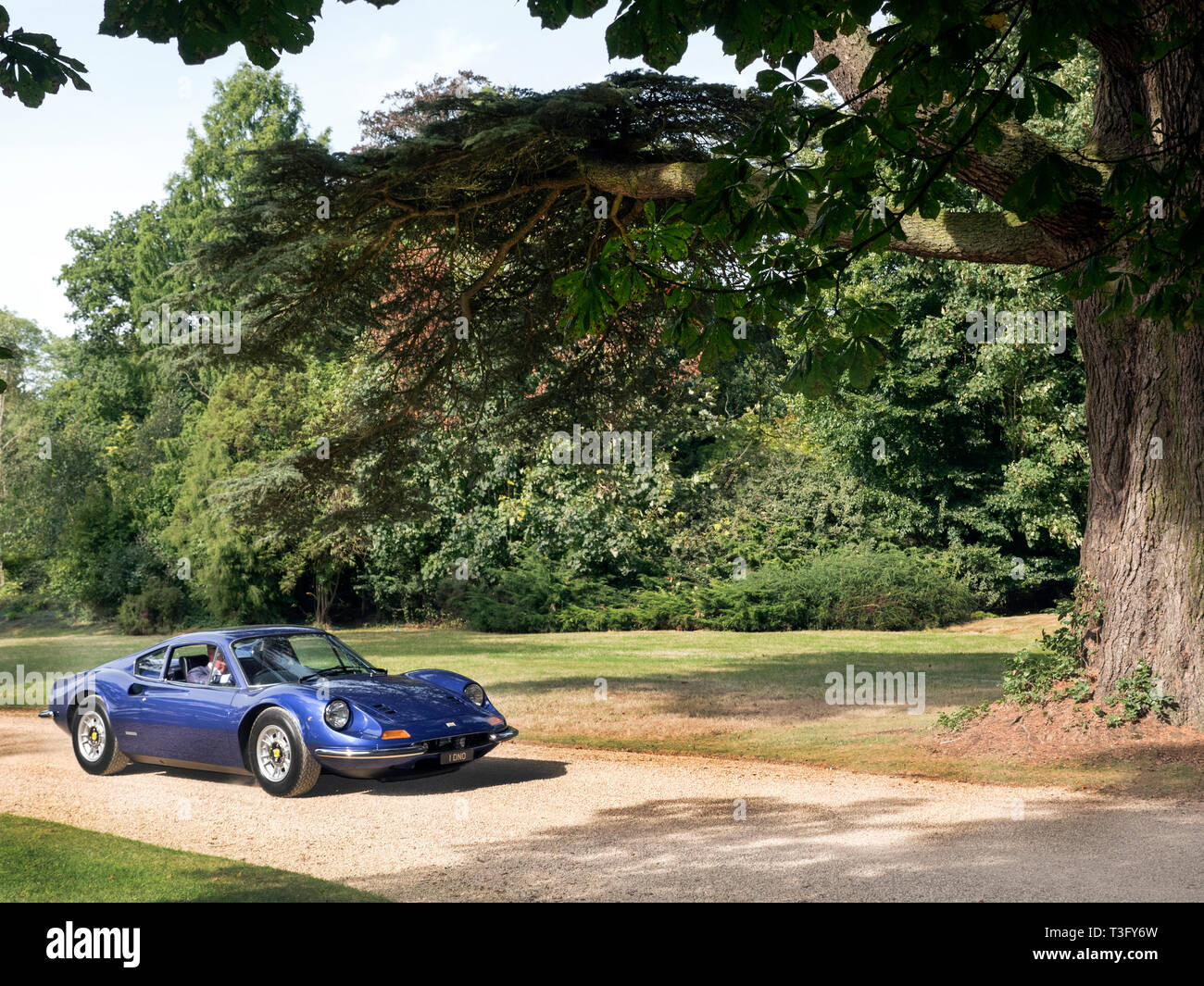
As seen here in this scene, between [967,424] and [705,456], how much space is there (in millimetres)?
8611

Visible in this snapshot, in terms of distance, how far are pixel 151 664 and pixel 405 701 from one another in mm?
2716

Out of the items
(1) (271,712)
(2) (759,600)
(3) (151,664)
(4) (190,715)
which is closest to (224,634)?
(4) (190,715)

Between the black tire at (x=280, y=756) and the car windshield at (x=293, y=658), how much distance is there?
45 cm

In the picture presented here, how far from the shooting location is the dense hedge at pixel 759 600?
28.6m

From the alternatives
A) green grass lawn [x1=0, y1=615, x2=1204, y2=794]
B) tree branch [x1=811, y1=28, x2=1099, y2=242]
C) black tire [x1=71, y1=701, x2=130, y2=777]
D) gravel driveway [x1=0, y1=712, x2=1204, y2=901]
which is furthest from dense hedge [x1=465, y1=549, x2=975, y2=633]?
black tire [x1=71, y1=701, x2=130, y2=777]

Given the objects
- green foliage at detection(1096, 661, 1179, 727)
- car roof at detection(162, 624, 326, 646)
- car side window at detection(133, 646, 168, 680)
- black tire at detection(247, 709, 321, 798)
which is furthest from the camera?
green foliage at detection(1096, 661, 1179, 727)

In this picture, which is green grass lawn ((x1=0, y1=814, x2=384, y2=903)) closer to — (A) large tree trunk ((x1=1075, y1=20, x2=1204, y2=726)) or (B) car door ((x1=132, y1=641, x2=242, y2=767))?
(B) car door ((x1=132, y1=641, x2=242, y2=767))

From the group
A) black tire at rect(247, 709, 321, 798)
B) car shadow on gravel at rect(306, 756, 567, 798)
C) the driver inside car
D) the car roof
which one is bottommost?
car shadow on gravel at rect(306, 756, 567, 798)

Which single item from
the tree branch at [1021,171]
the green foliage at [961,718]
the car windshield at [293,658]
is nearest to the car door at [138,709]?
the car windshield at [293,658]

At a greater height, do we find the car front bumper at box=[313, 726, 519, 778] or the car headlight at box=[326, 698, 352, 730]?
the car headlight at box=[326, 698, 352, 730]

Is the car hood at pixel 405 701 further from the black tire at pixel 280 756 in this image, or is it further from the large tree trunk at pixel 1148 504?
the large tree trunk at pixel 1148 504

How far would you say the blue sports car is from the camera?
871 cm

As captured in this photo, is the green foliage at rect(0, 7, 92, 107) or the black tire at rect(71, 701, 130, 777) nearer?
the green foliage at rect(0, 7, 92, 107)
